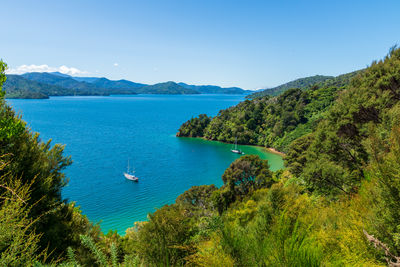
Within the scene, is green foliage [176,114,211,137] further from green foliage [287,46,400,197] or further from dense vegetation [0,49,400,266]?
green foliage [287,46,400,197]

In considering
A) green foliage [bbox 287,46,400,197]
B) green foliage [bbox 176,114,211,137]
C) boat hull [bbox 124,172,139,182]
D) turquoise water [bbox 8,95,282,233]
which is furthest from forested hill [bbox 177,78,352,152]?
green foliage [bbox 287,46,400,197]

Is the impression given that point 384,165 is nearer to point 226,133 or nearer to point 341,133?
point 341,133

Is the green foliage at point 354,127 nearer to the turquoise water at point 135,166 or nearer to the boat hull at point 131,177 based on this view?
the turquoise water at point 135,166

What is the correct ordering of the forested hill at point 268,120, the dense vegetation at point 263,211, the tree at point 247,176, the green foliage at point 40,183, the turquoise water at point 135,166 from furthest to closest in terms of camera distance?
the forested hill at point 268,120 → the turquoise water at point 135,166 → the tree at point 247,176 → the green foliage at point 40,183 → the dense vegetation at point 263,211

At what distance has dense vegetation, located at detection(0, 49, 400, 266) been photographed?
2.24 metres

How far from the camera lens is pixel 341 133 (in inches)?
614

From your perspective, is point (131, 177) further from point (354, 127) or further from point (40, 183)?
point (354, 127)

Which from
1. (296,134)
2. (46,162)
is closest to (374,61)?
(46,162)

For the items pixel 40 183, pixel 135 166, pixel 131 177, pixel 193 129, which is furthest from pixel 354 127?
pixel 193 129

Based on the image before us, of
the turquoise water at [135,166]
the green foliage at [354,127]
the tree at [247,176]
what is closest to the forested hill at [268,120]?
the turquoise water at [135,166]

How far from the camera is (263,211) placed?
5.72m

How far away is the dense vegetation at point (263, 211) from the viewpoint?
2242 millimetres

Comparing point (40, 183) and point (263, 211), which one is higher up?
point (263, 211)

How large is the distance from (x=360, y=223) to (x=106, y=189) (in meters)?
30.5
